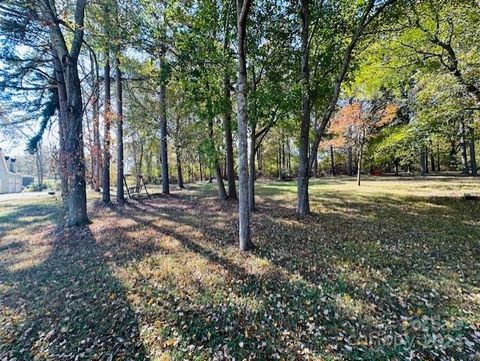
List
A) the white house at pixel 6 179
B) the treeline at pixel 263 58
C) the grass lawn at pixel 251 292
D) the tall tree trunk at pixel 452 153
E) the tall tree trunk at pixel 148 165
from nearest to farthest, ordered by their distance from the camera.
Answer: the grass lawn at pixel 251 292 < the treeline at pixel 263 58 < the tall tree trunk at pixel 452 153 < the tall tree trunk at pixel 148 165 < the white house at pixel 6 179

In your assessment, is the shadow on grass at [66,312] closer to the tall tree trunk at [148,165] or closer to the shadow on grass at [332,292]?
the shadow on grass at [332,292]

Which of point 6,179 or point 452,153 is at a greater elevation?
point 452,153

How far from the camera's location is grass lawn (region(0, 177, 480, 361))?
2.79 metres

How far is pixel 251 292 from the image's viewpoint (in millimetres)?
3805

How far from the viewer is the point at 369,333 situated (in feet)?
9.45

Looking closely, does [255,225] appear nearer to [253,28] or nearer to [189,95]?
[189,95]

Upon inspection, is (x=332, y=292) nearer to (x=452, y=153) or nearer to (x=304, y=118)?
(x=304, y=118)

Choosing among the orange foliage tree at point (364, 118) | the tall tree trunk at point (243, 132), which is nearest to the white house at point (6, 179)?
the tall tree trunk at point (243, 132)

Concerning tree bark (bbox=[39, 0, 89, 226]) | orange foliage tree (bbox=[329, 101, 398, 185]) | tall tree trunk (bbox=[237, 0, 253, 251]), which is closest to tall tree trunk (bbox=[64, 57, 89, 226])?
tree bark (bbox=[39, 0, 89, 226])

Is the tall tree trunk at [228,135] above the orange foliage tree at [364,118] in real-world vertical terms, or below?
below

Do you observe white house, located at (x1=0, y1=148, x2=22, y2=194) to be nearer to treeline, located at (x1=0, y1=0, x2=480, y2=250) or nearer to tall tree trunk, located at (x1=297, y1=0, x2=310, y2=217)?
treeline, located at (x1=0, y1=0, x2=480, y2=250)

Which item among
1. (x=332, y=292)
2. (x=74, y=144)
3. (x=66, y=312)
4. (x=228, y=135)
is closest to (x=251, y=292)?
(x=332, y=292)

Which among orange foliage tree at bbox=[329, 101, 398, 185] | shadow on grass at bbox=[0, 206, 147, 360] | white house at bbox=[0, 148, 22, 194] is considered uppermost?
orange foliage tree at bbox=[329, 101, 398, 185]

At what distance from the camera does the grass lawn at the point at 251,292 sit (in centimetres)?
279
